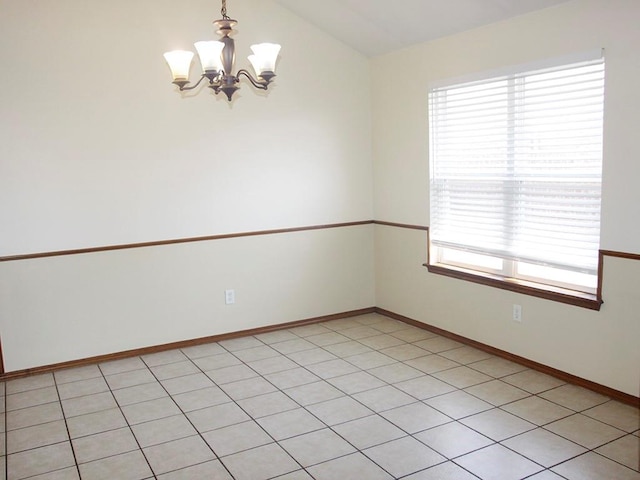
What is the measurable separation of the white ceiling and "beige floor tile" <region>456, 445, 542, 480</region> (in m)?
2.50

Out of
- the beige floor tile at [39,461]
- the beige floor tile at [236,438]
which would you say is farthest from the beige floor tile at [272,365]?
the beige floor tile at [39,461]

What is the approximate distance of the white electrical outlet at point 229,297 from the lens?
4641 mm

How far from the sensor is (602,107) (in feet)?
10.5

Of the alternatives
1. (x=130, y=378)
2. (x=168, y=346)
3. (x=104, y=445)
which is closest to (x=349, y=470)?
(x=104, y=445)

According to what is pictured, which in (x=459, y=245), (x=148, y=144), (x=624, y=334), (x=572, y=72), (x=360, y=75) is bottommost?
(x=624, y=334)

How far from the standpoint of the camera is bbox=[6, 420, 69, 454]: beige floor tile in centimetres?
300

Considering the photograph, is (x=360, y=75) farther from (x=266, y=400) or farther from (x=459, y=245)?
(x=266, y=400)

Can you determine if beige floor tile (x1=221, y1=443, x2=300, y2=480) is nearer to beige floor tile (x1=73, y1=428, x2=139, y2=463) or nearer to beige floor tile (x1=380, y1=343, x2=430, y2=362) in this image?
beige floor tile (x1=73, y1=428, x2=139, y2=463)

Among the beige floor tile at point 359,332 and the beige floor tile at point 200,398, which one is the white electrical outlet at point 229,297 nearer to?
the beige floor tile at point 359,332

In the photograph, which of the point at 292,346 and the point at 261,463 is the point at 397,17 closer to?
the point at 292,346

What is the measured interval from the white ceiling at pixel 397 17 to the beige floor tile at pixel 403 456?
2.59 meters

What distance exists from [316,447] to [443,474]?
642mm

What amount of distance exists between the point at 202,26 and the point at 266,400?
2.75m

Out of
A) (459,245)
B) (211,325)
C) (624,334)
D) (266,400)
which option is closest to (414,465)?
(266,400)
